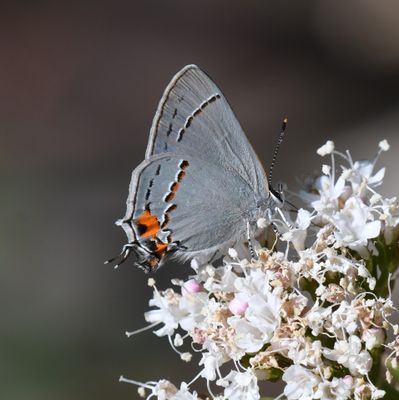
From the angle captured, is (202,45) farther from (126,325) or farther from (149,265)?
(149,265)

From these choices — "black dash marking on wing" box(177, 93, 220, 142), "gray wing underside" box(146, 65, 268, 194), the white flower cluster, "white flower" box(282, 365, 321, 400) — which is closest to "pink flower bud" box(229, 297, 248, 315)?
the white flower cluster

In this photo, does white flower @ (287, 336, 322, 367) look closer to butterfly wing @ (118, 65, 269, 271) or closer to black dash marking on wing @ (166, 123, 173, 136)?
butterfly wing @ (118, 65, 269, 271)

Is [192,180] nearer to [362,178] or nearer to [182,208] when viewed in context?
[182,208]

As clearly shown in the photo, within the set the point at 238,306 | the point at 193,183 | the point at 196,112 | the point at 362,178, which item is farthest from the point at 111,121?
the point at 238,306

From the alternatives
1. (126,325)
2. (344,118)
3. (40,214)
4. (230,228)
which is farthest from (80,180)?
(230,228)

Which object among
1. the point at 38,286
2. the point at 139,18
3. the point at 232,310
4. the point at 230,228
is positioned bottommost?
the point at 38,286

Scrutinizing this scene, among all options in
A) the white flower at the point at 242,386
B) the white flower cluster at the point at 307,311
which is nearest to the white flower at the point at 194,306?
the white flower cluster at the point at 307,311
